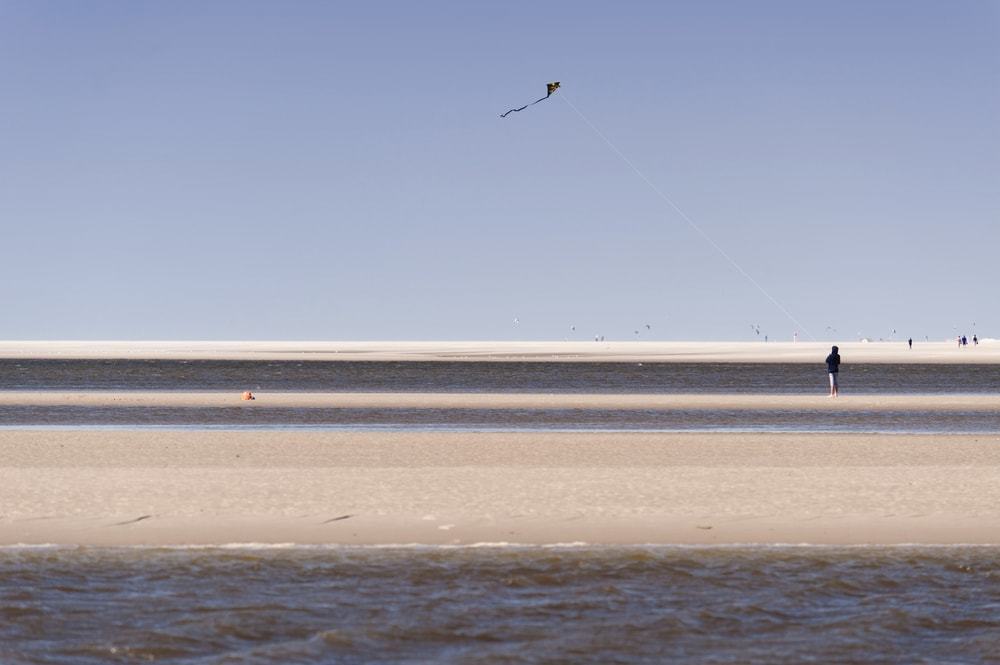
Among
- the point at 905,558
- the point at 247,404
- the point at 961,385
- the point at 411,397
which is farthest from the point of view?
the point at 961,385

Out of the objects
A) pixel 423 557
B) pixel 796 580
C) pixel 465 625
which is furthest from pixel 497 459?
pixel 465 625

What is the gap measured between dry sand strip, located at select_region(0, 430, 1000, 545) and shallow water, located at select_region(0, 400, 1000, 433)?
439cm

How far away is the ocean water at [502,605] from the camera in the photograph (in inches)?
366

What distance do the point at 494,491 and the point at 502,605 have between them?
698 centimetres

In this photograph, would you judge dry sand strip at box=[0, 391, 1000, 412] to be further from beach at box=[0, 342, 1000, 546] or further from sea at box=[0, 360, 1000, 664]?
sea at box=[0, 360, 1000, 664]

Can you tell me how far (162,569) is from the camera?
12312mm

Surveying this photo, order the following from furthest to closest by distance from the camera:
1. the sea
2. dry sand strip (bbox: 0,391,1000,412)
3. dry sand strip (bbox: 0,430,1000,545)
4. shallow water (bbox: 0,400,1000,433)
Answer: dry sand strip (bbox: 0,391,1000,412), shallow water (bbox: 0,400,1000,433), dry sand strip (bbox: 0,430,1000,545), the sea

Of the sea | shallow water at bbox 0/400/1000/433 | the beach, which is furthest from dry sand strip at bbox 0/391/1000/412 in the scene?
the sea

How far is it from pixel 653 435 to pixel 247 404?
17.8 m

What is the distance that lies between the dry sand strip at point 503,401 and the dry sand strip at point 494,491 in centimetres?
1414

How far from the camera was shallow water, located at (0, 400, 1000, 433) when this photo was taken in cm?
3116

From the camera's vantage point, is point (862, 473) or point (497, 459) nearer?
point (862, 473)

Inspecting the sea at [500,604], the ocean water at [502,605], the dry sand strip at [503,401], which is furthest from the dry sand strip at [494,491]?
the dry sand strip at [503,401]

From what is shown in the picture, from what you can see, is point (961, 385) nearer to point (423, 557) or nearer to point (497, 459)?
point (497, 459)
